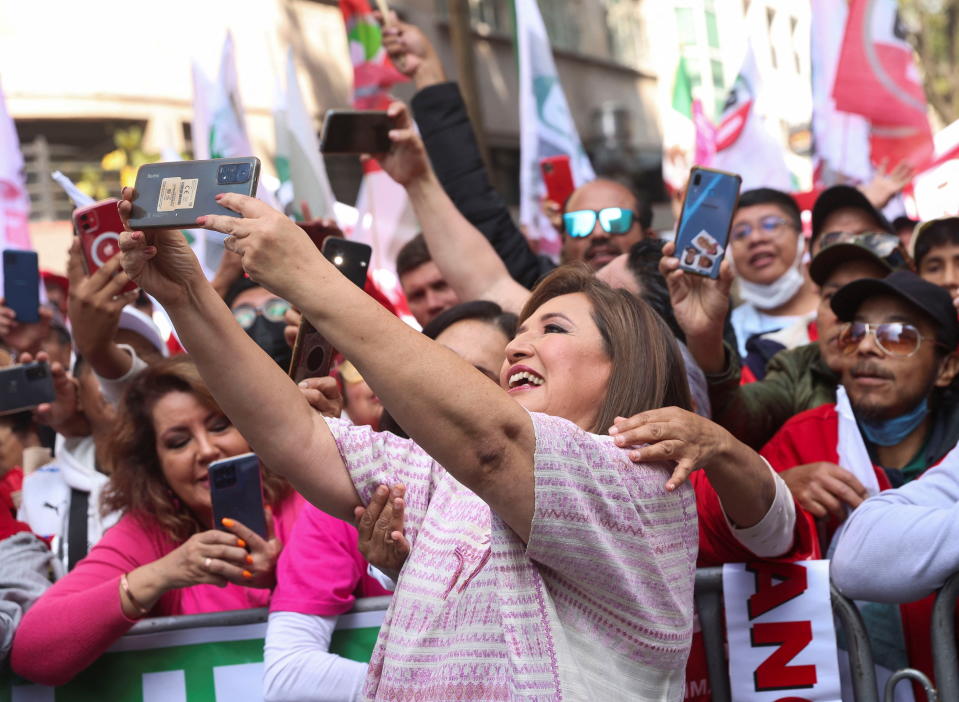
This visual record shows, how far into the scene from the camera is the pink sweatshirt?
2.99 metres

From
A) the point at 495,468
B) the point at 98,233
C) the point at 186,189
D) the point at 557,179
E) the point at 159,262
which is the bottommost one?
the point at 557,179

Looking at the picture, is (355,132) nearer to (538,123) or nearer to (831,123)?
(538,123)

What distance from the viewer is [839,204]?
474 cm

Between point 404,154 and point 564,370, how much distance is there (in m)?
1.80

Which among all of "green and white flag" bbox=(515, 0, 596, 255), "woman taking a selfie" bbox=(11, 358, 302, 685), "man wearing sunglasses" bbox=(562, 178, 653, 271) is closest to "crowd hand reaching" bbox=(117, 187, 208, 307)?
"woman taking a selfie" bbox=(11, 358, 302, 685)

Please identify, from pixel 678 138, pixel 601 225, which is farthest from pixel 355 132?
pixel 678 138

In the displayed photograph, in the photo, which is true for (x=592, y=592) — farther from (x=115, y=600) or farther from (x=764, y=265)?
(x=764, y=265)

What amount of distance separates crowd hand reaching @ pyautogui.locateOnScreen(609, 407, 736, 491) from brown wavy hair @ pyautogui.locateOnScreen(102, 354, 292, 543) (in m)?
1.50

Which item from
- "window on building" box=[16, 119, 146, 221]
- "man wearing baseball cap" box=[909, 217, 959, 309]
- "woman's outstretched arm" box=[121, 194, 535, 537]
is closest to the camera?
"woman's outstretched arm" box=[121, 194, 535, 537]

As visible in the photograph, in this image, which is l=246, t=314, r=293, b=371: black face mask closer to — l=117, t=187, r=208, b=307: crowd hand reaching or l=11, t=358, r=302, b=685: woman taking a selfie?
l=11, t=358, r=302, b=685: woman taking a selfie

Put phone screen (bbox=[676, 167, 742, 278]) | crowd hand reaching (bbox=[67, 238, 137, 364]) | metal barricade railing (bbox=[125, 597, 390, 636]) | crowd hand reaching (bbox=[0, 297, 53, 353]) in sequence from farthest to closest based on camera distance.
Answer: crowd hand reaching (bbox=[0, 297, 53, 353]), crowd hand reaching (bbox=[67, 238, 137, 364]), phone screen (bbox=[676, 167, 742, 278]), metal barricade railing (bbox=[125, 597, 390, 636])

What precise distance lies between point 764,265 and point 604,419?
3020 millimetres

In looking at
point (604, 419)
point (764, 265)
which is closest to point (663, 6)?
point (764, 265)

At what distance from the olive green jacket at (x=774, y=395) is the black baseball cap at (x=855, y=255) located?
0.26 metres
